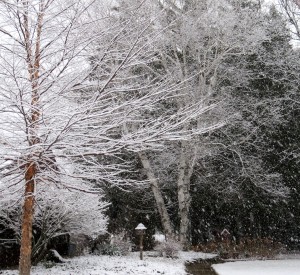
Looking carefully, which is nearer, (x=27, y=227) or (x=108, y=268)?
(x=27, y=227)

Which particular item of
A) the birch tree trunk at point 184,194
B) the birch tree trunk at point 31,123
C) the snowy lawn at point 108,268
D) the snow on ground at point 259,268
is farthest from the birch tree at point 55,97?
the birch tree trunk at point 184,194

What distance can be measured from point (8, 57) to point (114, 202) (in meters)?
16.5

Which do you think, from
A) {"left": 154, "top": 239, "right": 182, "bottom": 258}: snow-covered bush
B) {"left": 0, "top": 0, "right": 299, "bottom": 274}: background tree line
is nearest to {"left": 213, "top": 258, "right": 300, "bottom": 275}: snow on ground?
{"left": 154, "top": 239, "right": 182, "bottom": 258}: snow-covered bush

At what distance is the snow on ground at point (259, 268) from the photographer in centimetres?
1269

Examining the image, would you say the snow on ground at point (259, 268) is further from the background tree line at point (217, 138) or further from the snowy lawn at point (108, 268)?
the background tree line at point (217, 138)

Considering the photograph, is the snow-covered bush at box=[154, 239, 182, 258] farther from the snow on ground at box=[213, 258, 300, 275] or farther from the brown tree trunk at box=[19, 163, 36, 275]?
the brown tree trunk at box=[19, 163, 36, 275]

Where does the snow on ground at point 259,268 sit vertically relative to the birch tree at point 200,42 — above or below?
below

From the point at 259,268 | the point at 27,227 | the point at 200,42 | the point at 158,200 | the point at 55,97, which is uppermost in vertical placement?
the point at 200,42

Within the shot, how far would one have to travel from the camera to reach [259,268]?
45.8ft

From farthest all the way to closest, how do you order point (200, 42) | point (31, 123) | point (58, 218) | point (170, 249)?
point (200, 42)
point (170, 249)
point (58, 218)
point (31, 123)

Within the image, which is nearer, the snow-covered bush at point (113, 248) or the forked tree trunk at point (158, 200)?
the snow-covered bush at point (113, 248)

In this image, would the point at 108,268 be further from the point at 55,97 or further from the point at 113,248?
the point at 55,97

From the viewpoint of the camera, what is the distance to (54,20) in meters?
5.57

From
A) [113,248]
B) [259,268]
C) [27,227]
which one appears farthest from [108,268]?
[27,227]
